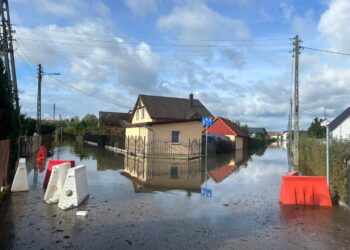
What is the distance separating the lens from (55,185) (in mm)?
10344

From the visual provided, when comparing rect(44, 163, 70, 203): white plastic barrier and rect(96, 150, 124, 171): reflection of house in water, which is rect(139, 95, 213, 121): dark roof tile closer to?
rect(96, 150, 124, 171): reflection of house in water

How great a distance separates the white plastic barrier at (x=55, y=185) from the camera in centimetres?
1020

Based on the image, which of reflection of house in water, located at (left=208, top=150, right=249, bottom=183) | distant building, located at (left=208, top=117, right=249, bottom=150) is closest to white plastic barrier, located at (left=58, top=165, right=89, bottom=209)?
reflection of house in water, located at (left=208, top=150, right=249, bottom=183)

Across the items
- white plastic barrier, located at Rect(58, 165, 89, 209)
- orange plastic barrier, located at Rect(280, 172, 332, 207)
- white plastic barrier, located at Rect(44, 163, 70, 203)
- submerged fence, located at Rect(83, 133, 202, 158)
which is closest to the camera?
white plastic barrier, located at Rect(58, 165, 89, 209)

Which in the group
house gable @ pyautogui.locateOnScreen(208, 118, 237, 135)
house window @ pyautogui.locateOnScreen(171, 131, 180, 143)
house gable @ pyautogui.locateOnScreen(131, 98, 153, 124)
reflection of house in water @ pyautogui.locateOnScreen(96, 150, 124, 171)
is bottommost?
reflection of house in water @ pyautogui.locateOnScreen(96, 150, 124, 171)

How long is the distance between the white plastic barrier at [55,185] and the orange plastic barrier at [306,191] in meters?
5.92

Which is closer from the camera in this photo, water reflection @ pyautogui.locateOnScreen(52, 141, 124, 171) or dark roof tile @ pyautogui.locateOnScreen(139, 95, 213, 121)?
water reflection @ pyautogui.locateOnScreen(52, 141, 124, 171)

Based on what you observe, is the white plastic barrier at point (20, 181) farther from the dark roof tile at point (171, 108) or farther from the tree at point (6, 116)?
the dark roof tile at point (171, 108)

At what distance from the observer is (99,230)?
7.42 metres

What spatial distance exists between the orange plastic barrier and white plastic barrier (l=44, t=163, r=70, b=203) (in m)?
5.92

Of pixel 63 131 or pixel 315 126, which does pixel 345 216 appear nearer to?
pixel 315 126

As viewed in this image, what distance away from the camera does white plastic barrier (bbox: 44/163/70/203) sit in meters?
Result: 10.2

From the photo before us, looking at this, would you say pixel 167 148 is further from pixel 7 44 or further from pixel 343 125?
pixel 343 125

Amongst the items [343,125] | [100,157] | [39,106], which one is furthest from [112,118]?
[100,157]
